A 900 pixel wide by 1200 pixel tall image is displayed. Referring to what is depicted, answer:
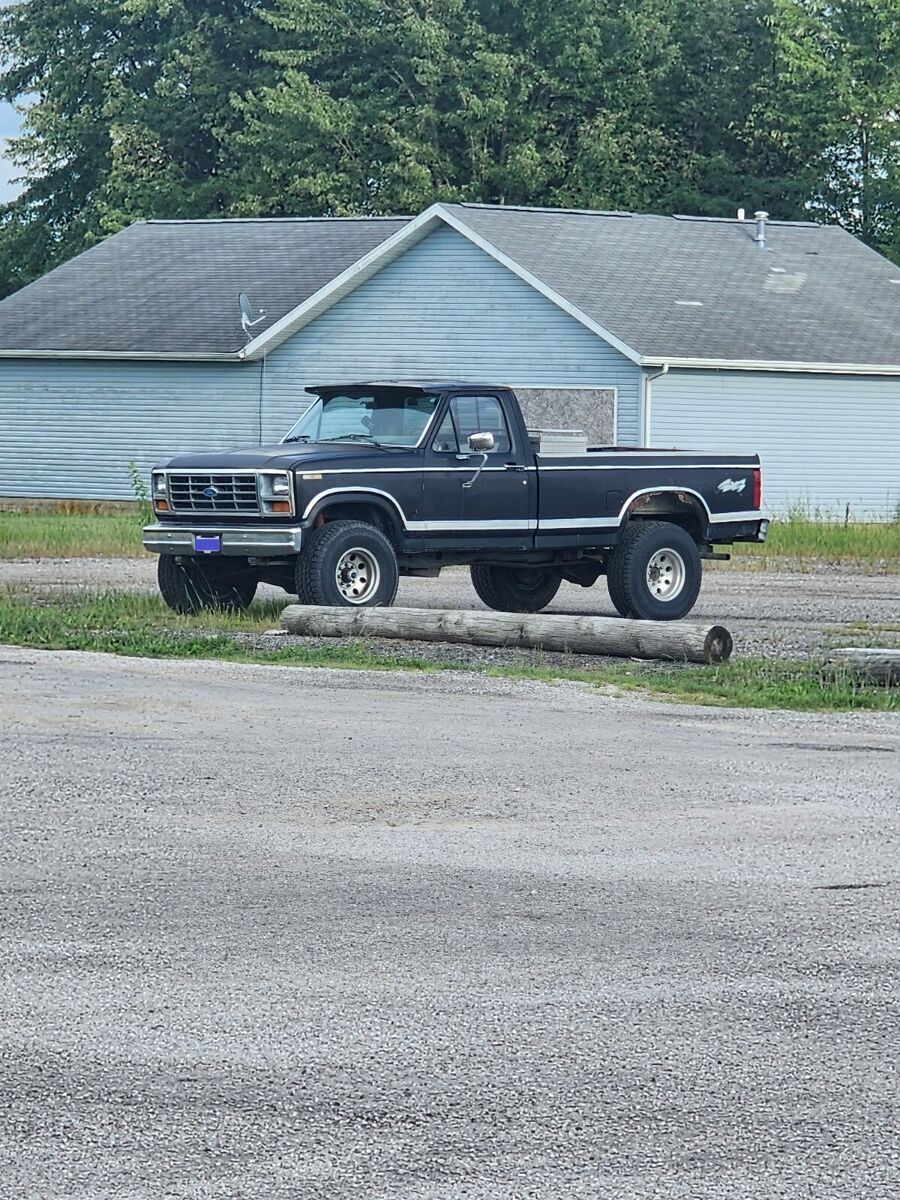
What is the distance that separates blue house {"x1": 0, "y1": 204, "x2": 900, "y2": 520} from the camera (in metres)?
34.6

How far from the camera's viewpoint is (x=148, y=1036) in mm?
5688

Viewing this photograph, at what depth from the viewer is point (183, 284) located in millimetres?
40219

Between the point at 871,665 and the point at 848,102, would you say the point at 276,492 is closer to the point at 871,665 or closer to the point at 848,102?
the point at 871,665

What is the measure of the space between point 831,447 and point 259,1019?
31221 mm

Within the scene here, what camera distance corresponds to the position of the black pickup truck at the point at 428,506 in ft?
54.3

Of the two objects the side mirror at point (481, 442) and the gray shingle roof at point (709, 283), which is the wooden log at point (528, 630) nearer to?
the side mirror at point (481, 442)

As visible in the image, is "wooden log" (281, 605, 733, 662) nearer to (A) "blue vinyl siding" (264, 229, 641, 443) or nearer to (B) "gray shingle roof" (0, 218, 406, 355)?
(A) "blue vinyl siding" (264, 229, 641, 443)

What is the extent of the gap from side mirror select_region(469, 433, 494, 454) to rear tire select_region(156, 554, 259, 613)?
2303 mm

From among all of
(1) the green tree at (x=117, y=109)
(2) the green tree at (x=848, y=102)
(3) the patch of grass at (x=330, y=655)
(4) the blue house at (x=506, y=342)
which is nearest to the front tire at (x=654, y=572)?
(3) the patch of grass at (x=330, y=655)

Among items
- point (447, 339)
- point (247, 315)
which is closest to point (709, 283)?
point (447, 339)

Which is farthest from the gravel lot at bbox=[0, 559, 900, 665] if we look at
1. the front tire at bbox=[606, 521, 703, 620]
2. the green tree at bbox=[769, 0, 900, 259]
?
the green tree at bbox=[769, 0, 900, 259]

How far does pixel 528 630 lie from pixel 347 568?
6.65 ft

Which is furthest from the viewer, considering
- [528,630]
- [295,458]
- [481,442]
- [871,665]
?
[481,442]

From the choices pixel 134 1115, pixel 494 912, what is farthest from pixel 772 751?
pixel 134 1115
